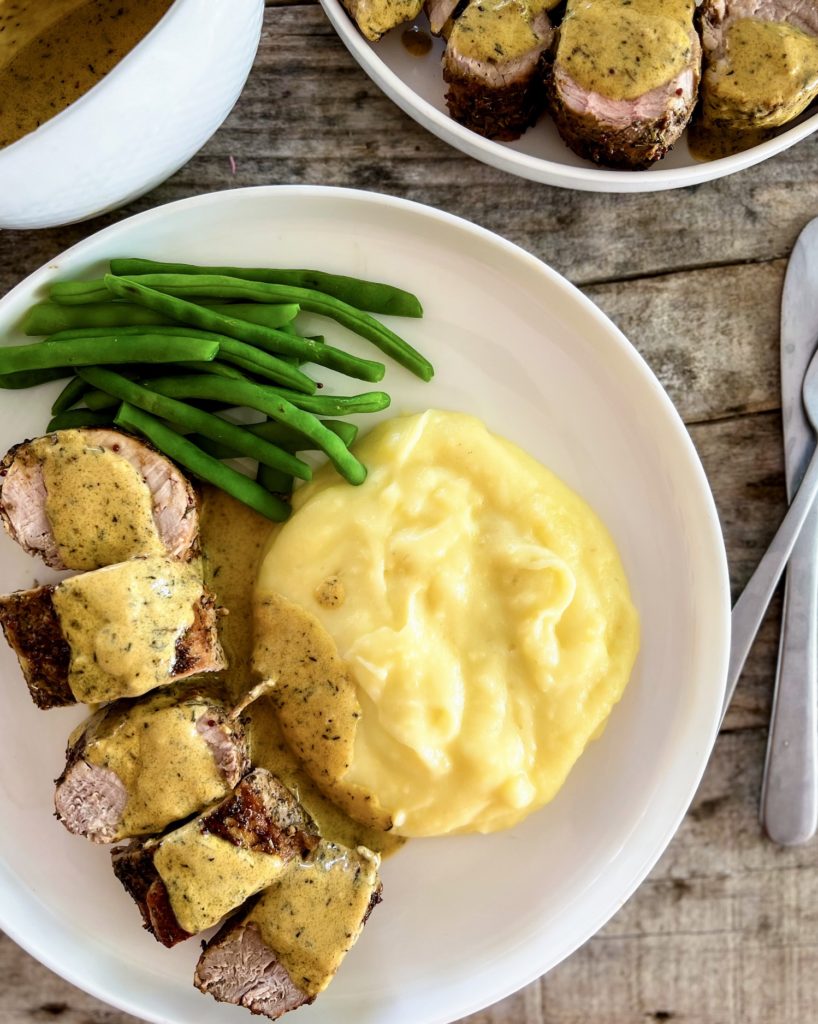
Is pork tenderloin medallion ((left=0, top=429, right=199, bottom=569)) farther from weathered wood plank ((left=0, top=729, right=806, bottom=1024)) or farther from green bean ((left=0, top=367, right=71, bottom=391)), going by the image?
weathered wood plank ((left=0, top=729, right=806, bottom=1024))

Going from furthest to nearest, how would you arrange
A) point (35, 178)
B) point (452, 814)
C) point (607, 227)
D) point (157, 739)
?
point (607, 227), point (452, 814), point (157, 739), point (35, 178)

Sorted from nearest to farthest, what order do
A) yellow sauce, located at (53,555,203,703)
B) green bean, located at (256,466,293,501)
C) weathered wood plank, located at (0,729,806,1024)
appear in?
yellow sauce, located at (53,555,203,703), green bean, located at (256,466,293,501), weathered wood plank, located at (0,729,806,1024)

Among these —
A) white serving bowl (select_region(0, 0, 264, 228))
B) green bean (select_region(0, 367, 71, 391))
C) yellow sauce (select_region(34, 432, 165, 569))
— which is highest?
white serving bowl (select_region(0, 0, 264, 228))

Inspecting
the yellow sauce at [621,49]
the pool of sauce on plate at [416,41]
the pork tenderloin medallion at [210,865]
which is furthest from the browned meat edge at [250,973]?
the pool of sauce on plate at [416,41]

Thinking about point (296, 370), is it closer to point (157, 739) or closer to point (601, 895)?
point (157, 739)

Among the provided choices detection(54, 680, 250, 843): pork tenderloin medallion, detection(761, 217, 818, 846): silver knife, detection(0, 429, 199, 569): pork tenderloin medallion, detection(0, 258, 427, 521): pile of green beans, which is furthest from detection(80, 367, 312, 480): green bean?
detection(761, 217, 818, 846): silver knife

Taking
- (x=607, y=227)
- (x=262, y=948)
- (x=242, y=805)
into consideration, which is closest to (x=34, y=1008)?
(x=262, y=948)
